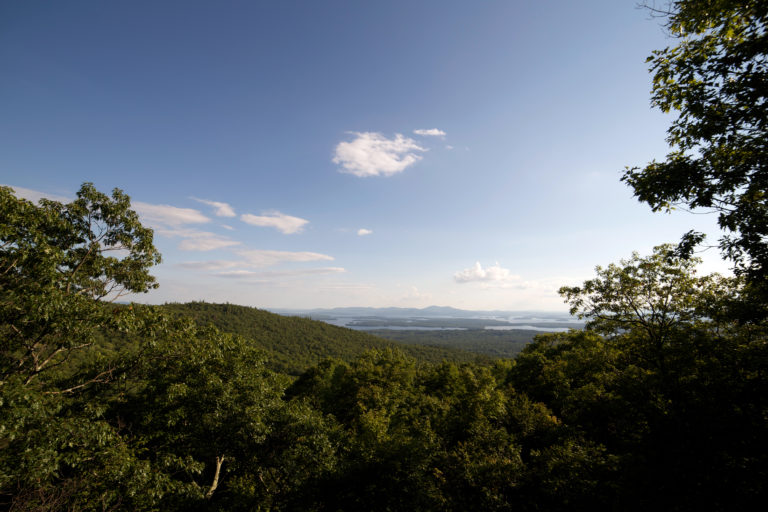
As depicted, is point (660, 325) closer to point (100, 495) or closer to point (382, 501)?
point (382, 501)

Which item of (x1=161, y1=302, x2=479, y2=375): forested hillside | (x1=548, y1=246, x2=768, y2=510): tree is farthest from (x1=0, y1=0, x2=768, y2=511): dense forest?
(x1=161, y1=302, x2=479, y2=375): forested hillside

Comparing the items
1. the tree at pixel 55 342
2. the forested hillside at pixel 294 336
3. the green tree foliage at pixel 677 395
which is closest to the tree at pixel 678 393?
the green tree foliage at pixel 677 395

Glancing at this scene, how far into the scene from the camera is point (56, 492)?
873 cm

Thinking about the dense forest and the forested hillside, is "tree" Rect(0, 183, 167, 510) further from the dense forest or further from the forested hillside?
the forested hillside

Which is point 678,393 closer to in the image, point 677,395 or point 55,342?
point 677,395

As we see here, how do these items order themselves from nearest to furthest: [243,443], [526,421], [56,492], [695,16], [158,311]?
1. [695,16]
2. [56,492]
3. [158,311]
4. [243,443]
5. [526,421]

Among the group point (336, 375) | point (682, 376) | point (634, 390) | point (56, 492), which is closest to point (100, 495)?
point (56, 492)

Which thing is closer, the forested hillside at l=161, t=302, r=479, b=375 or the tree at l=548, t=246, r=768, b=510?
the tree at l=548, t=246, r=768, b=510

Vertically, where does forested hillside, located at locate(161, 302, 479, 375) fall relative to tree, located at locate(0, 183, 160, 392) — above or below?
below

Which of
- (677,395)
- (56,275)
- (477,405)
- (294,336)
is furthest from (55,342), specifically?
(294,336)

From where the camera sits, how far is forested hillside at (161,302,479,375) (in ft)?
400

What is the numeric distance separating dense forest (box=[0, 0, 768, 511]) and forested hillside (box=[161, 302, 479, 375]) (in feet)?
316

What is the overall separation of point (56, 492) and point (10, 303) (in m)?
6.11

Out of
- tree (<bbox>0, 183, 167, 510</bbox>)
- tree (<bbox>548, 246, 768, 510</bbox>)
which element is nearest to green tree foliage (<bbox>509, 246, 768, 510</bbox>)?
tree (<bbox>548, 246, 768, 510</bbox>)
